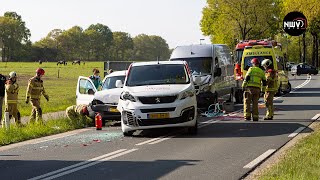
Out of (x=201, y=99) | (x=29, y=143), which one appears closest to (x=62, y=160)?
(x=29, y=143)

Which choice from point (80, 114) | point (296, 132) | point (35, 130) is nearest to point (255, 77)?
point (296, 132)

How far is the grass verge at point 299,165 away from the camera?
7.93 m

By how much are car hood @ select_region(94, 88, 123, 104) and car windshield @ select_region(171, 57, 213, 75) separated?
4.70m

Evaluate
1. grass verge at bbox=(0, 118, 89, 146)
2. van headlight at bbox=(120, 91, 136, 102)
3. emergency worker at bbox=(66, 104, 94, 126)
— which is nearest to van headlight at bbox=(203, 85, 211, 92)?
emergency worker at bbox=(66, 104, 94, 126)

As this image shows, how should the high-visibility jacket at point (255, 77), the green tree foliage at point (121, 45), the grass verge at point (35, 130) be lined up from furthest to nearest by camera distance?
the green tree foliage at point (121, 45) → the high-visibility jacket at point (255, 77) → the grass verge at point (35, 130)

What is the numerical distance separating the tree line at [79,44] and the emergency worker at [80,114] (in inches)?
5576

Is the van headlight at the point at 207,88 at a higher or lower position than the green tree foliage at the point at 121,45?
lower

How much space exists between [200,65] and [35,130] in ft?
26.3

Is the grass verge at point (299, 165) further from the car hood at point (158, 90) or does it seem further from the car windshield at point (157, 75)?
the car windshield at point (157, 75)

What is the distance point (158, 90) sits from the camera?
1362cm

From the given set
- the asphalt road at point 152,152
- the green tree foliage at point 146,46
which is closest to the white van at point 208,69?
the asphalt road at point 152,152

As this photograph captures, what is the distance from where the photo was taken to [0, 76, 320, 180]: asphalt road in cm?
896

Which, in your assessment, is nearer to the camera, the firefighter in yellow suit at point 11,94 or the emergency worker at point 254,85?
the emergency worker at point 254,85

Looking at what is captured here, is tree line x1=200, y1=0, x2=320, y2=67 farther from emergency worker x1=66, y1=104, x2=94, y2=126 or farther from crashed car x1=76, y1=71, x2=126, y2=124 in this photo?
emergency worker x1=66, y1=104, x2=94, y2=126
